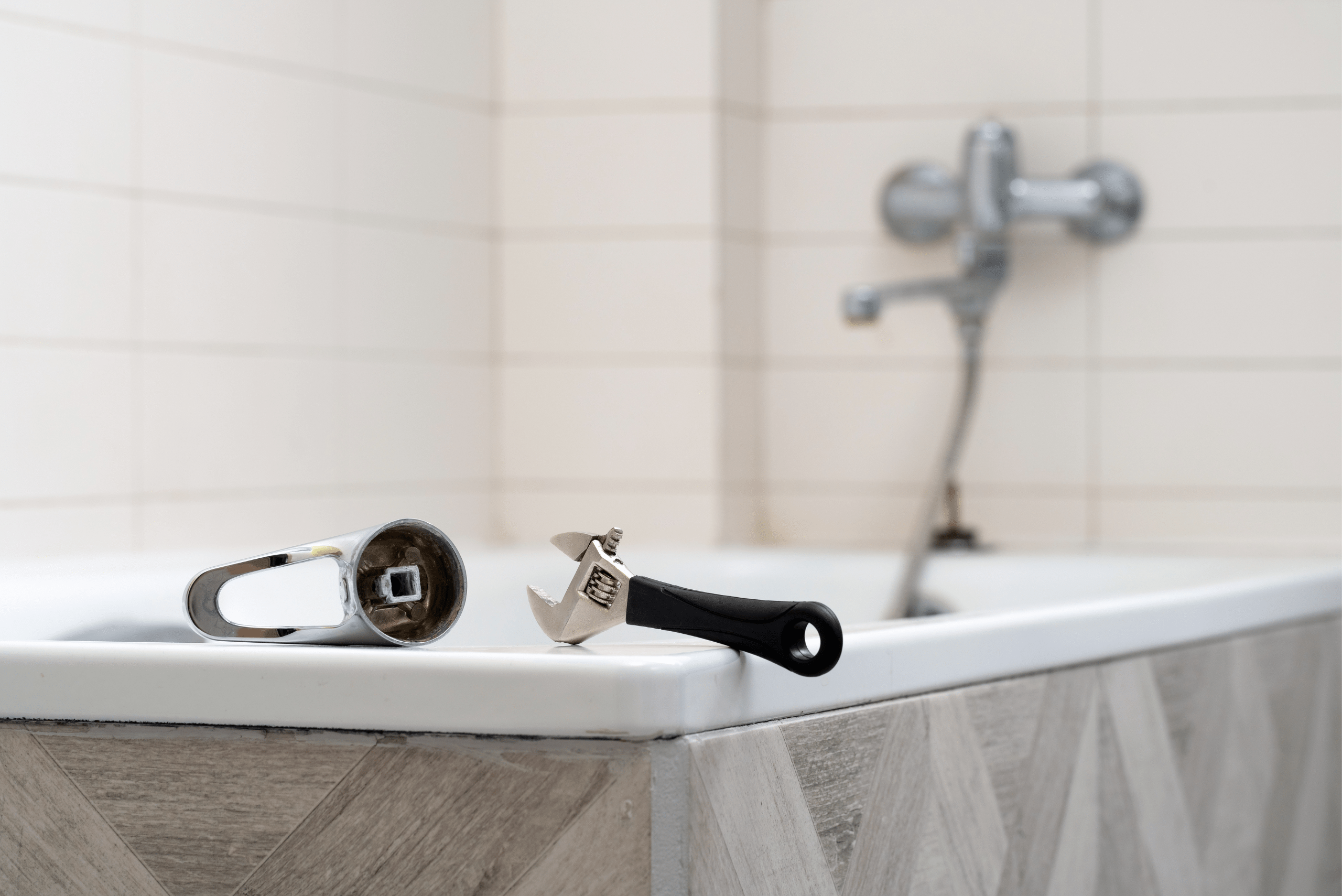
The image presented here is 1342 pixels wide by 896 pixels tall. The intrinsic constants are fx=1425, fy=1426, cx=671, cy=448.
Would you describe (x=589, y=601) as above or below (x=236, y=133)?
below

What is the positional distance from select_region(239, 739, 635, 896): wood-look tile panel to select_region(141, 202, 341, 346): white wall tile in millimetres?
949

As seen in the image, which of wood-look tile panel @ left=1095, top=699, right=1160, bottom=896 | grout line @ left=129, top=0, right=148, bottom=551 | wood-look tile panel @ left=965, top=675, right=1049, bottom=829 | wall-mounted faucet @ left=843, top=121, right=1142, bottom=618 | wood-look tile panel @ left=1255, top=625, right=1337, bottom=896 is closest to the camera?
wood-look tile panel @ left=965, top=675, right=1049, bottom=829

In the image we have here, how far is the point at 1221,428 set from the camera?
5.92 ft

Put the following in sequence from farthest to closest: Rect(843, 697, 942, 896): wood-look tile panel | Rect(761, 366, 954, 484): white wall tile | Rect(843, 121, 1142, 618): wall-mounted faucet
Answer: Rect(761, 366, 954, 484): white wall tile
Rect(843, 121, 1142, 618): wall-mounted faucet
Rect(843, 697, 942, 896): wood-look tile panel

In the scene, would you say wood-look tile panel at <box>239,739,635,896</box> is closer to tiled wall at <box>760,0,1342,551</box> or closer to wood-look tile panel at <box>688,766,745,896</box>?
wood-look tile panel at <box>688,766,745,896</box>

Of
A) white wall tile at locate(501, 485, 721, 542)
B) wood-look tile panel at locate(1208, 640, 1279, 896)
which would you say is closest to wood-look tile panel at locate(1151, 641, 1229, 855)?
wood-look tile panel at locate(1208, 640, 1279, 896)

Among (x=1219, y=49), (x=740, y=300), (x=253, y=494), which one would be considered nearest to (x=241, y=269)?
(x=253, y=494)

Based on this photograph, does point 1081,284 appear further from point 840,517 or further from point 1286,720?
point 1286,720

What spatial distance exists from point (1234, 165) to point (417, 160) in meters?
1.03

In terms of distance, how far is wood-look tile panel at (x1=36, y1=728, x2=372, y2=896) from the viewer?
0.67m

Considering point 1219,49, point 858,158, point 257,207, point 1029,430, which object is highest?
point 1219,49

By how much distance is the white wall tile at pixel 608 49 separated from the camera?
182 cm

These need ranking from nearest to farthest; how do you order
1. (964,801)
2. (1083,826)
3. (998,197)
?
(964,801), (1083,826), (998,197)

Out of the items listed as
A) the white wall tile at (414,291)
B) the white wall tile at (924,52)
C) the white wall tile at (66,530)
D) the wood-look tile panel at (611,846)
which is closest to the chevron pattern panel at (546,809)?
the wood-look tile panel at (611,846)
